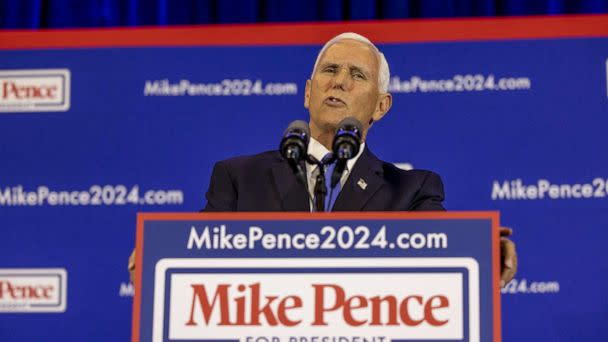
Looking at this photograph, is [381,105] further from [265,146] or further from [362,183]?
[265,146]

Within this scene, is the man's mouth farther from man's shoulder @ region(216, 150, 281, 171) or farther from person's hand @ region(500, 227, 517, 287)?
person's hand @ region(500, 227, 517, 287)

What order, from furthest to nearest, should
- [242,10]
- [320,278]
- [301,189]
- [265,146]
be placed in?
[242,10], [265,146], [301,189], [320,278]

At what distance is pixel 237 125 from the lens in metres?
3.94

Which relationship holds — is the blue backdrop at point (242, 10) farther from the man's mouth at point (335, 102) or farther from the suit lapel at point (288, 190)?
the suit lapel at point (288, 190)

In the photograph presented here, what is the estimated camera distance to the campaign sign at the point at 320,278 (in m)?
1.61

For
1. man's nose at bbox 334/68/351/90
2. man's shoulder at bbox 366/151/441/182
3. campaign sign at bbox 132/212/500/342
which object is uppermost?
man's nose at bbox 334/68/351/90

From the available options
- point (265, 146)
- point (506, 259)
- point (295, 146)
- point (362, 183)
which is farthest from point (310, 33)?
point (506, 259)

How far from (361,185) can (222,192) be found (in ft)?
1.25

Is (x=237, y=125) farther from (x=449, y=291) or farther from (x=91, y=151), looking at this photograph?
(x=449, y=291)

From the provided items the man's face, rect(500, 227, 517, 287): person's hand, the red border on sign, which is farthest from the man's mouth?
the red border on sign

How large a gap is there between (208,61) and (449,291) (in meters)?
2.53

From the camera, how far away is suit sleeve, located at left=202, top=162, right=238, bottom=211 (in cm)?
248

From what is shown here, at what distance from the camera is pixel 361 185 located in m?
2.37

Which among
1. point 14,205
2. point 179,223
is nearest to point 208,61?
point 14,205
